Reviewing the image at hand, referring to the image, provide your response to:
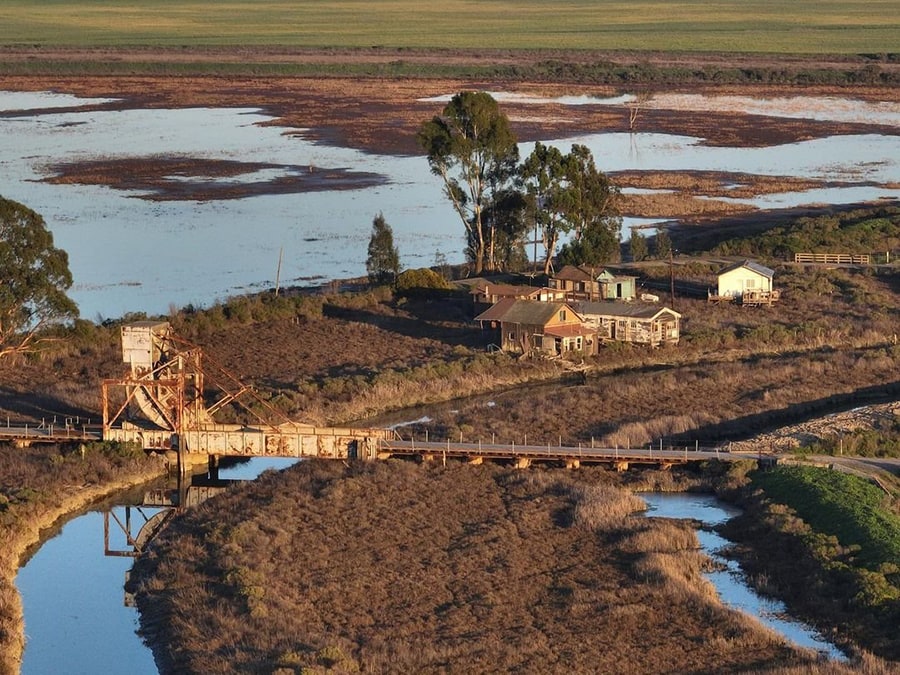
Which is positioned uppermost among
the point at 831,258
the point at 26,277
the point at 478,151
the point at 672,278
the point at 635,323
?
the point at 478,151

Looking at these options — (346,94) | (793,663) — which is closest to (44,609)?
(793,663)

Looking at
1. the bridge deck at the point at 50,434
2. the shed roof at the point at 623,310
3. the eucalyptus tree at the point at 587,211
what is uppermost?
the eucalyptus tree at the point at 587,211

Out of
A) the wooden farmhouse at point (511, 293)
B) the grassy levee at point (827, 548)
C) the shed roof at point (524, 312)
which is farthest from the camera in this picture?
the wooden farmhouse at point (511, 293)

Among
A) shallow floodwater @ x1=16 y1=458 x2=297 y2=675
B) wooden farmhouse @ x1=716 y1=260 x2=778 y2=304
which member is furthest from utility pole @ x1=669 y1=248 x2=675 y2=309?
shallow floodwater @ x1=16 y1=458 x2=297 y2=675

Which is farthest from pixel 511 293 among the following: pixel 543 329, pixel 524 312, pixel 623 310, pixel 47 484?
pixel 47 484

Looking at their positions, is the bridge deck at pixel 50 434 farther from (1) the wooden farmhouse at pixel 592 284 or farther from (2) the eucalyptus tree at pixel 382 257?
(1) the wooden farmhouse at pixel 592 284

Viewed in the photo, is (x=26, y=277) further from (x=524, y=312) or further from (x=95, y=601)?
(x=95, y=601)

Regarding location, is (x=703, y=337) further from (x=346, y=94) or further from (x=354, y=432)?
(x=346, y=94)

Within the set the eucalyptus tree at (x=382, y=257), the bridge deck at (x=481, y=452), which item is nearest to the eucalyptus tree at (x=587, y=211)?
the eucalyptus tree at (x=382, y=257)
